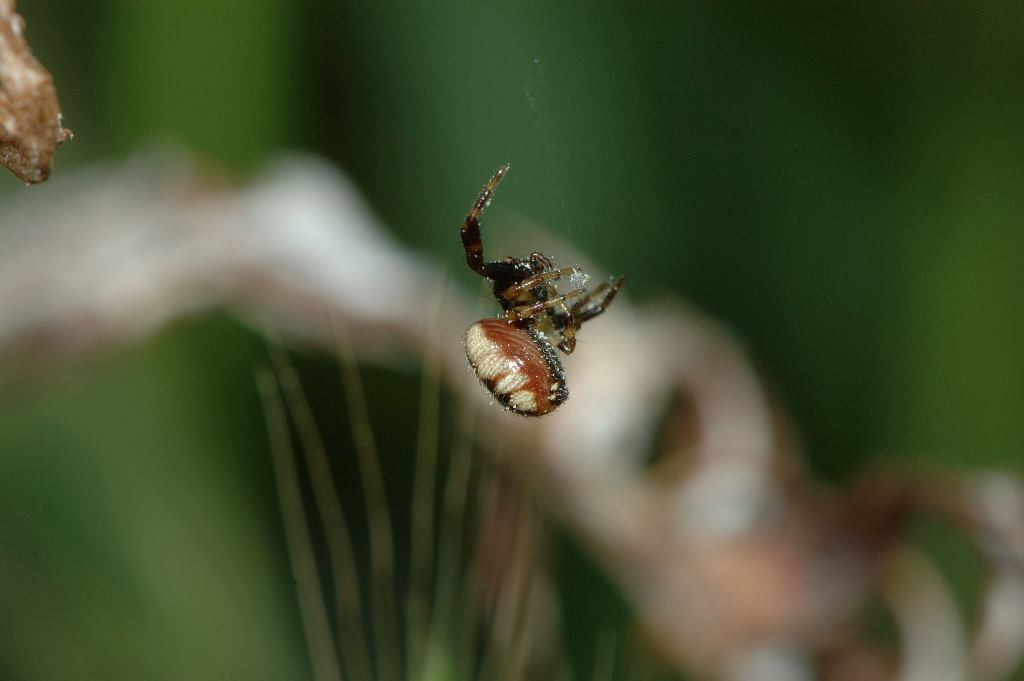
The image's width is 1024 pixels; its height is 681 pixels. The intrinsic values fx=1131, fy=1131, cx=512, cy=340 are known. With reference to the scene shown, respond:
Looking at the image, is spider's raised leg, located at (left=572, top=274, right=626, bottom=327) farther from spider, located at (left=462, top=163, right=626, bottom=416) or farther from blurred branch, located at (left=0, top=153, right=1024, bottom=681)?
blurred branch, located at (left=0, top=153, right=1024, bottom=681)

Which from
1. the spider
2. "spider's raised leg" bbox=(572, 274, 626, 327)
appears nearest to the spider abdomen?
the spider

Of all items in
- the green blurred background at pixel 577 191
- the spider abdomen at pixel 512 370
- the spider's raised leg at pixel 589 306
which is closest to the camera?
the spider abdomen at pixel 512 370

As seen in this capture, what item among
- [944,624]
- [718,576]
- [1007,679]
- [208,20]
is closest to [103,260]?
[208,20]

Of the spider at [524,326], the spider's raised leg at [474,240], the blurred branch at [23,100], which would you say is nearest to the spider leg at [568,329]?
the spider at [524,326]

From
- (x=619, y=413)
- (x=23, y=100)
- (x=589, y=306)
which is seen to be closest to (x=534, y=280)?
(x=589, y=306)

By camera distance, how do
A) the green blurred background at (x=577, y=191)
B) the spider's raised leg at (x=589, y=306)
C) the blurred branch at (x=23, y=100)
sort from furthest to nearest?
the green blurred background at (x=577, y=191) → the spider's raised leg at (x=589, y=306) → the blurred branch at (x=23, y=100)

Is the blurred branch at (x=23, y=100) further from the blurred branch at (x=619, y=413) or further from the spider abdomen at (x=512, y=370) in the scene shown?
the blurred branch at (x=619, y=413)

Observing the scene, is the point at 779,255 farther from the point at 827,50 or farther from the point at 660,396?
the point at 660,396
